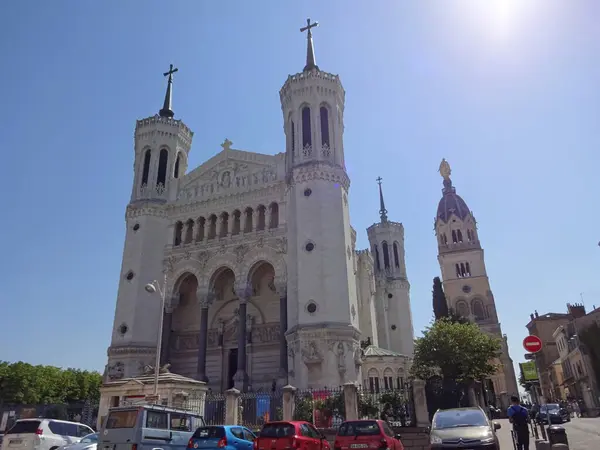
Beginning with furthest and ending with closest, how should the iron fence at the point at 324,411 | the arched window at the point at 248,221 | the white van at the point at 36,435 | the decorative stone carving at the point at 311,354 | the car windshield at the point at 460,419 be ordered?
1. the arched window at the point at 248,221
2. the decorative stone carving at the point at 311,354
3. the iron fence at the point at 324,411
4. the white van at the point at 36,435
5. the car windshield at the point at 460,419

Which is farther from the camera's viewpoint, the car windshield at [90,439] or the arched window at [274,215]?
the arched window at [274,215]

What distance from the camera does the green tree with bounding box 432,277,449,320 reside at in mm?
55594

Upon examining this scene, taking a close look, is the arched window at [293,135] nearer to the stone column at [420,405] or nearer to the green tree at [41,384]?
the stone column at [420,405]

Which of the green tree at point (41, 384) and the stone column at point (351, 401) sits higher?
the green tree at point (41, 384)

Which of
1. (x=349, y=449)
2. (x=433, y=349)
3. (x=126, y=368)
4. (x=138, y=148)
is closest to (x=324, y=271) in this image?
(x=433, y=349)

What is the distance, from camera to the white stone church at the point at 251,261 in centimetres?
3061

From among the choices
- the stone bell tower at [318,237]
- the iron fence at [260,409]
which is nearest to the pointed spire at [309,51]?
the stone bell tower at [318,237]

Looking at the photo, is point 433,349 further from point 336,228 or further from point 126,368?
point 126,368

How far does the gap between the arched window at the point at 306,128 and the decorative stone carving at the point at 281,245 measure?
298 inches

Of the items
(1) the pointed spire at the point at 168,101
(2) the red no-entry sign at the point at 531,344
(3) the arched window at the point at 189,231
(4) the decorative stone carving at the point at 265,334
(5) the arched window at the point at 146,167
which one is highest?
(1) the pointed spire at the point at 168,101

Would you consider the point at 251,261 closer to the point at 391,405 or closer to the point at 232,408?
the point at 232,408

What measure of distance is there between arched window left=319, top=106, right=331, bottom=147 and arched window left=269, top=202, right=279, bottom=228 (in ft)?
20.2

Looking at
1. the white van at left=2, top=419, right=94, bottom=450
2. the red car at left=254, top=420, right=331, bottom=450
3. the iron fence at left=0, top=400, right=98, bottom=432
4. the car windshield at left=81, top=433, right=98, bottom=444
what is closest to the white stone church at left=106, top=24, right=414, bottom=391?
the iron fence at left=0, top=400, right=98, bottom=432

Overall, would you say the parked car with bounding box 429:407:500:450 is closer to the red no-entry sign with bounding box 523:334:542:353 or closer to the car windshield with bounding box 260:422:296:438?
the red no-entry sign with bounding box 523:334:542:353
